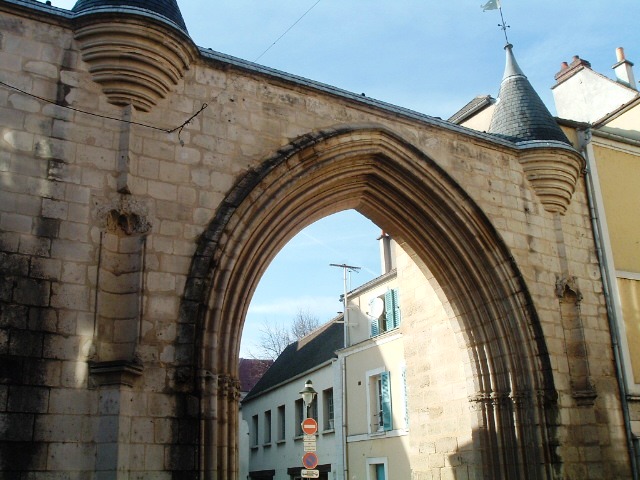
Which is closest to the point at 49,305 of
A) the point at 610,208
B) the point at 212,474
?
the point at 212,474

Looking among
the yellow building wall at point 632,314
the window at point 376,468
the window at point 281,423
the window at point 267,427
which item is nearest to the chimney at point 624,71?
the yellow building wall at point 632,314

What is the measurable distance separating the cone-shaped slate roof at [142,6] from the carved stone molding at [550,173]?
14.1ft

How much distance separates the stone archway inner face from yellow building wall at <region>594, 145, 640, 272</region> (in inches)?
72.4

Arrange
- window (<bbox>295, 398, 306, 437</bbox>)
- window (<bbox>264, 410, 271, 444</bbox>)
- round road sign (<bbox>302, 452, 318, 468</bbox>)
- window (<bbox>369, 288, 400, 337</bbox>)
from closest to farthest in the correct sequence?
round road sign (<bbox>302, 452, 318, 468</bbox>), window (<bbox>369, 288, 400, 337</bbox>), window (<bbox>295, 398, 306, 437</bbox>), window (<bbox>264, 410, 271, 444</bbox>)

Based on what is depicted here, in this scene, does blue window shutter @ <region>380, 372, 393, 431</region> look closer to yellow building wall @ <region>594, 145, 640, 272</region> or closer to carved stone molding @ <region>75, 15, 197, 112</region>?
→ yellow building wall @ <region>594, 145, 640, 272</region>

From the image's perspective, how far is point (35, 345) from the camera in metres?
5.14

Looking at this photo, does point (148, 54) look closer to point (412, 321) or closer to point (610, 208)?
point (412, 321)

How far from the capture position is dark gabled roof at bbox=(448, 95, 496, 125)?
35.9 feet

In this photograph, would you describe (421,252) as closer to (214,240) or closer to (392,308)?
(214,240)

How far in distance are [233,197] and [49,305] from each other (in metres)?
1.85

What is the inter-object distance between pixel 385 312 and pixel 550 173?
626 centimetres

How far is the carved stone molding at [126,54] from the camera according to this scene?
6.00 m

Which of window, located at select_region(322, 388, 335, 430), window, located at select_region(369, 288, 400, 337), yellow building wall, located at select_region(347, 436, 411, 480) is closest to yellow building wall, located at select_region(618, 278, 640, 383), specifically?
yellow building wall, located at select_region(347, 436, 411, 480)

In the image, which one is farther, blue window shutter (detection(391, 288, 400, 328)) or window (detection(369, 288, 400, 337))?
window (detection(369, 288, 400, 337))
